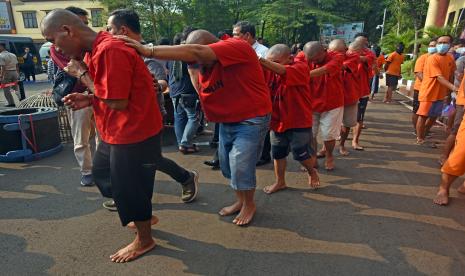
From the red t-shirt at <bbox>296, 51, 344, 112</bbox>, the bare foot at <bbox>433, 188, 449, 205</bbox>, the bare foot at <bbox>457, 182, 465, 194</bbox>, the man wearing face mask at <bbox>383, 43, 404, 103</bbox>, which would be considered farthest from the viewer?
the man wearing face mask at <bbox>383, 43, 404, 103</bbox>

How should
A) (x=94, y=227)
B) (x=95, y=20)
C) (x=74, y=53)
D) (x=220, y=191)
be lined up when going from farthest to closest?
(x=95, y=20) → (x=220, y=191) → (x=94, y=227) → (x=74, y=53)

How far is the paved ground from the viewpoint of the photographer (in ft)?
8.21

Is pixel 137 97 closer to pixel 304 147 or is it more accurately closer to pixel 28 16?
pixel 304 147

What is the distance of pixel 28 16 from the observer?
38750 mm

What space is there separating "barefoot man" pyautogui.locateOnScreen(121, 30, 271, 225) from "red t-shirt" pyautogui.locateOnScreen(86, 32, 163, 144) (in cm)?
51

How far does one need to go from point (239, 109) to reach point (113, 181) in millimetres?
1109

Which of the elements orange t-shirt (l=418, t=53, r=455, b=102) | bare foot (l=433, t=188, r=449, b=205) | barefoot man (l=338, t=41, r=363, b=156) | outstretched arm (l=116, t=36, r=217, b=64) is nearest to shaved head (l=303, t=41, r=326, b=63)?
barefoot man (l=338, t=41, r=363, b=156)

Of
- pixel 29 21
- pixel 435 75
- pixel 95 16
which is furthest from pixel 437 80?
pixel 29 21

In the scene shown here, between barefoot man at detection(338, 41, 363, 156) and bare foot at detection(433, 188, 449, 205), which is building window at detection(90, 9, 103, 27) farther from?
bare foot at detection(433, 188, 449, 205)

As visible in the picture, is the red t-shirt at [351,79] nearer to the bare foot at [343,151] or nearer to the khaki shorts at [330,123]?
the khaki shorts at [330,123]

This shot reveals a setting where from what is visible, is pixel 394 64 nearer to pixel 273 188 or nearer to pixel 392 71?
pixel 392 71

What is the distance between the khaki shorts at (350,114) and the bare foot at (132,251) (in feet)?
11.2

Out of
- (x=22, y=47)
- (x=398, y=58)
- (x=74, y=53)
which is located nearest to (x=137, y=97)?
(x=74, y=53)

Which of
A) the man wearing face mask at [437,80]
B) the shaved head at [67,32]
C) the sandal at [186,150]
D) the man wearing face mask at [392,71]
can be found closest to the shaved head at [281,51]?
the shaved head at [67,32]
